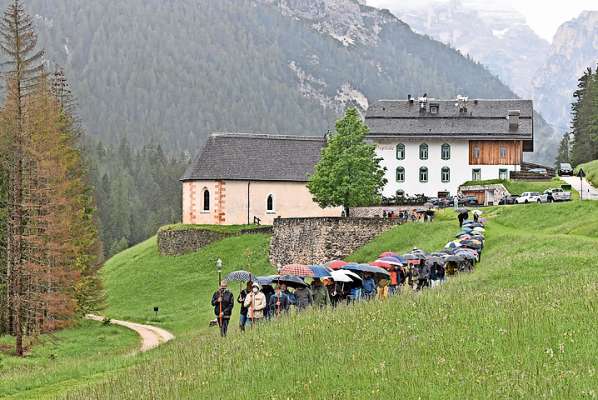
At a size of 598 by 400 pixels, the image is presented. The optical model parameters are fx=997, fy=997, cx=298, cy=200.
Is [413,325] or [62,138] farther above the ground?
[62,138]

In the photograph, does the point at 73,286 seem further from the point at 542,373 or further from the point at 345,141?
the point at 542,373

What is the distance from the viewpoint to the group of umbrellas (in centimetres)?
3316

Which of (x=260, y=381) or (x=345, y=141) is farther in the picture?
(x=345, y=141)

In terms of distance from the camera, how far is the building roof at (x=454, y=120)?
9094 cm

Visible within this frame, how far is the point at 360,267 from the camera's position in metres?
35.6

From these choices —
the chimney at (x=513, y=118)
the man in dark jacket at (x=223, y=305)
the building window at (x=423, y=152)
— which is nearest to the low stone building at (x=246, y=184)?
the building window at (x=423, y=152)

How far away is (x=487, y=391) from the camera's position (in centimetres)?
1461

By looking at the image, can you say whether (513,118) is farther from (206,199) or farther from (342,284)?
(342,284)

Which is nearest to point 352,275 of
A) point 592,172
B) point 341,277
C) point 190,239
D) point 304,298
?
point 341,277

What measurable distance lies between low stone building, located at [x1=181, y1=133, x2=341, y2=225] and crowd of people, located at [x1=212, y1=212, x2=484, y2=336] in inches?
1588

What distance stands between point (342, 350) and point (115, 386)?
5187 mm

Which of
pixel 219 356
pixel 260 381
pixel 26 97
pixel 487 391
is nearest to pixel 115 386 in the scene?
pixel 219 356

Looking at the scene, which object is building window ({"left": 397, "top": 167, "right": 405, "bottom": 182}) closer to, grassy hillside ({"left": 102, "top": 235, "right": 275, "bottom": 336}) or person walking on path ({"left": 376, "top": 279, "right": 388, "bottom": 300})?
grassy hillside ({"left": 102, "top": 235, "right": 275, "bottom": 336})

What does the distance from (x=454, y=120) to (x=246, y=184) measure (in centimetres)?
2089
